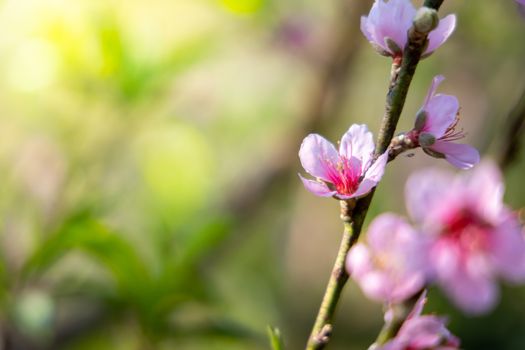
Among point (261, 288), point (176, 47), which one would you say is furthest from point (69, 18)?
point (261, 288)

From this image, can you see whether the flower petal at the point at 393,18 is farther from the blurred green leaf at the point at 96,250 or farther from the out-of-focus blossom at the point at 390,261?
the blurred green leaf at the point at 96,250

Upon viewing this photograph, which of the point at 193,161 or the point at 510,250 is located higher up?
the point at 510,250

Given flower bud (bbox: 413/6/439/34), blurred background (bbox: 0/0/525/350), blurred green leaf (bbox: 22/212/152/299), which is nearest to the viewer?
flower bud (bbox: 413/6/439/34)

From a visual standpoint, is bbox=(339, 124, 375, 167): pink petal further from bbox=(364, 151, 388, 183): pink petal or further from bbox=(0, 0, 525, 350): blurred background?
bbox=(0, 0, 525, 350): blurred background

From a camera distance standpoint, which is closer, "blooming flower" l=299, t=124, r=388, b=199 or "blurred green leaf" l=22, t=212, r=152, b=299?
"blooming flower" l=299, t=124, r=388, b=199

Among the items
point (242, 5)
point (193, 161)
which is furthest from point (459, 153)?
point (193, 161)

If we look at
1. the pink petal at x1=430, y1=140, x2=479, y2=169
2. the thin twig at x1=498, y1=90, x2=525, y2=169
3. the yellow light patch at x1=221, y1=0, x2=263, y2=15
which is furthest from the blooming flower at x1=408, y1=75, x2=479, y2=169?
the yellow light patch at x1=221, y1=0, x2=263, y2=15

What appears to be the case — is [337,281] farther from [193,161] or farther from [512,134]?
[193,161]
